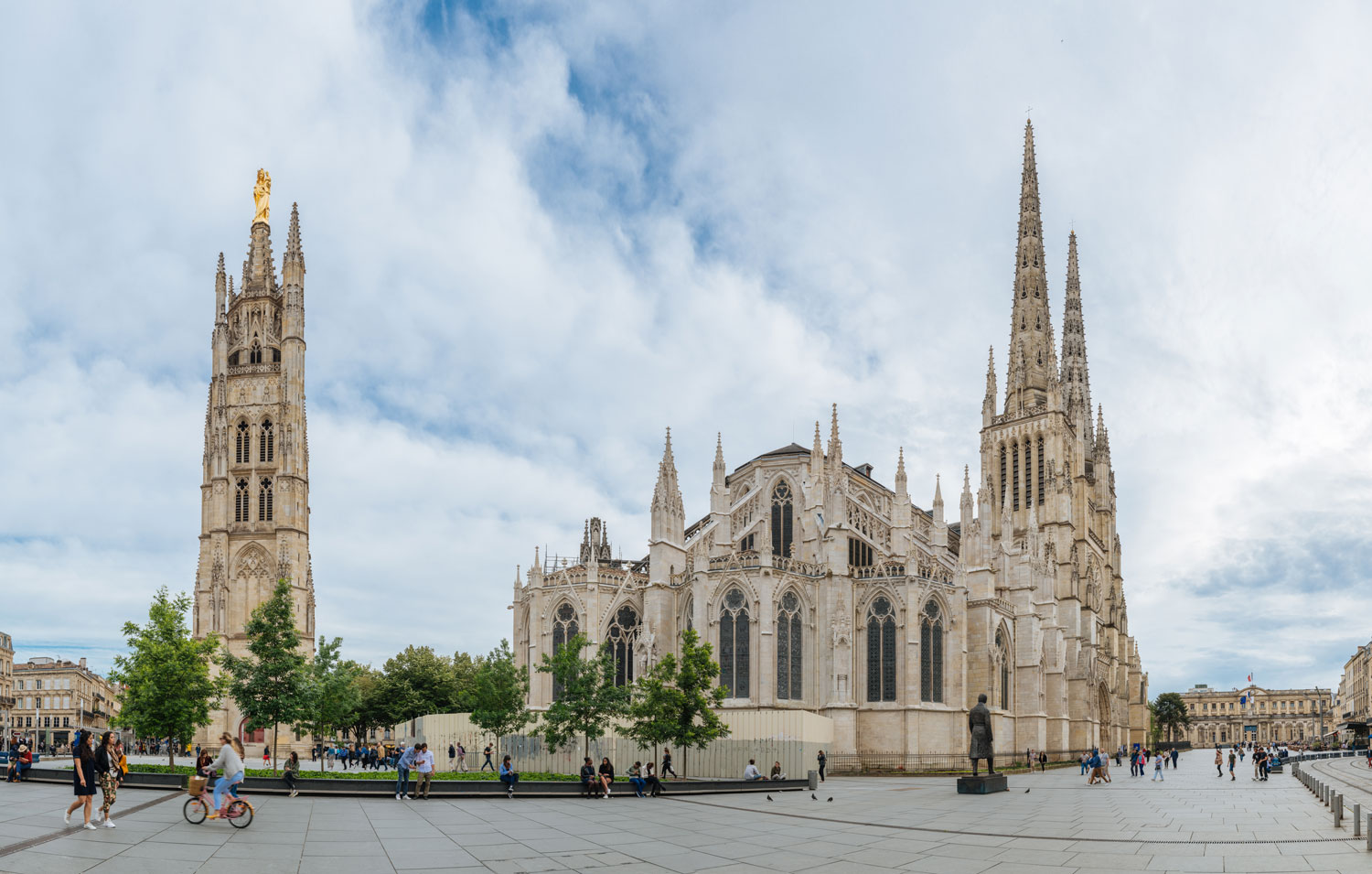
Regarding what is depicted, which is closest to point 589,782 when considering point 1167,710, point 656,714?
point 656,714

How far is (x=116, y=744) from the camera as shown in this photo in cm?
1961

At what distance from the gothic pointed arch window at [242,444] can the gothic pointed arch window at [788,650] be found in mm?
41918

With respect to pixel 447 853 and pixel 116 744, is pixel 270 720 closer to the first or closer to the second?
pixel 116 744

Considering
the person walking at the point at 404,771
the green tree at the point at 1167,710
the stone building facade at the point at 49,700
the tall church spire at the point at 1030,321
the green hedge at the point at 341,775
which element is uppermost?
the tall church spire at the point at 1030,321

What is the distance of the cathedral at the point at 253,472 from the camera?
227 feet

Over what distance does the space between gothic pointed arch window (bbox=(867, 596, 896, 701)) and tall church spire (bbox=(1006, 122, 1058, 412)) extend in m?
36.8

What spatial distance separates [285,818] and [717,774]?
22.1 meters

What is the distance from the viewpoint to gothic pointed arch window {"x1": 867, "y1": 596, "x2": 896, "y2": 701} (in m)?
48.2

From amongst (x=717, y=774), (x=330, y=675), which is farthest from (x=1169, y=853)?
(x=330, y=675)

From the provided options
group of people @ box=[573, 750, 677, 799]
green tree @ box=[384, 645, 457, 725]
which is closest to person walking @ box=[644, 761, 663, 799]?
group of people @ box=[573, 750, 677, 799]

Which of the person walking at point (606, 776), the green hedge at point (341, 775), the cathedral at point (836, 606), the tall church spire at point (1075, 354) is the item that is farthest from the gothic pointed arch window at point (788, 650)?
the tall church spire at point (1075, 354)

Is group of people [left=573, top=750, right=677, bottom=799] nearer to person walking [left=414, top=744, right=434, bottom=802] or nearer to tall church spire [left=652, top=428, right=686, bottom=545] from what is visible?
person walking [left=414, top=744, right=434, bottom=802]

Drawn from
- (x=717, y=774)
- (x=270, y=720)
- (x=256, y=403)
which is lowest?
(x=717, y=774)

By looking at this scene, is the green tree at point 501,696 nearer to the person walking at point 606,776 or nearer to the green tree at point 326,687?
the green tree at point 326,687
